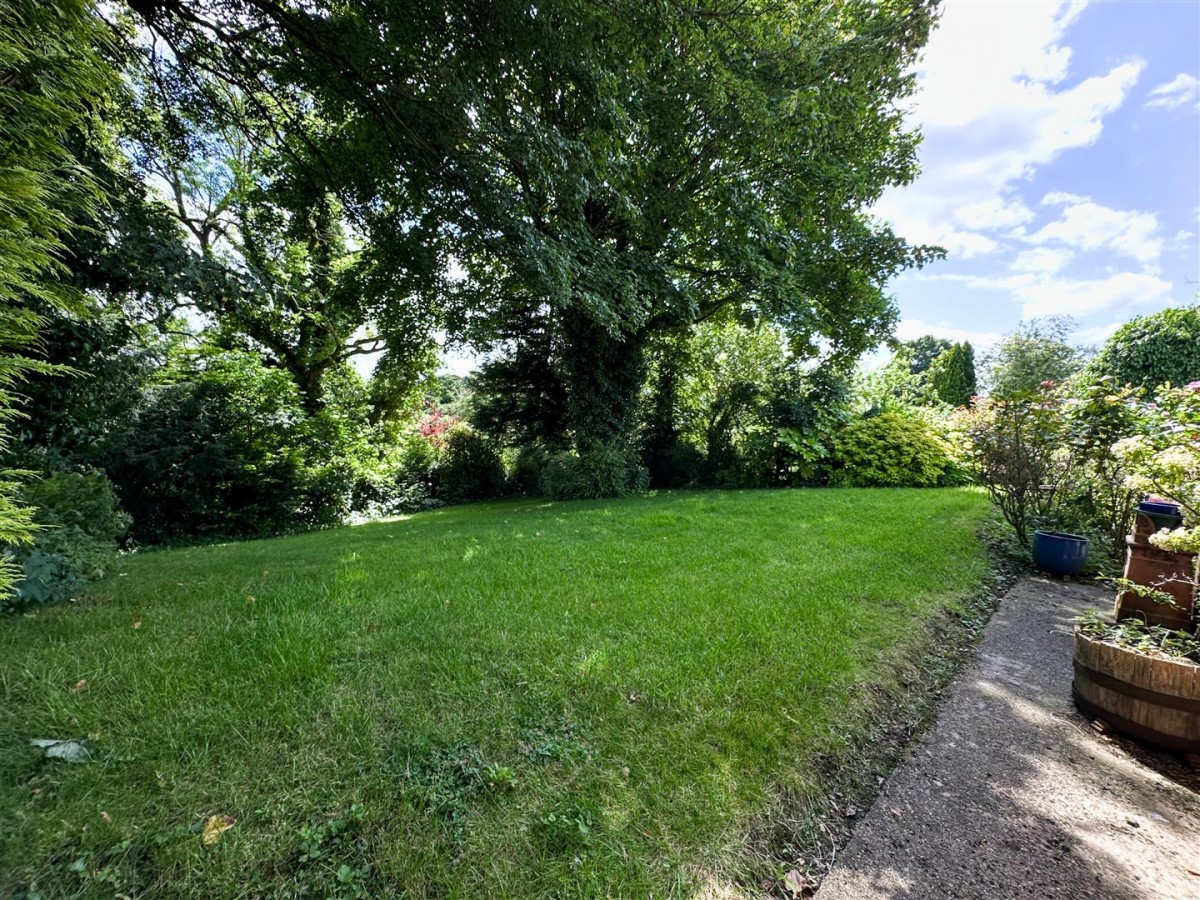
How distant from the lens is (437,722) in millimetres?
1977

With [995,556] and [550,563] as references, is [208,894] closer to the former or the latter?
[550,563]

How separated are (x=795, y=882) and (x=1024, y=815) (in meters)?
1.06

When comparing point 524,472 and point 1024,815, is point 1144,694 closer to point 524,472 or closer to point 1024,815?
point 1024,815

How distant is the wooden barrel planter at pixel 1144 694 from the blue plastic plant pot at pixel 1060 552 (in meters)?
3.12

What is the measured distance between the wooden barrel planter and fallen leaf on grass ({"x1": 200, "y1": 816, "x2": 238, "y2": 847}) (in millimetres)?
3913

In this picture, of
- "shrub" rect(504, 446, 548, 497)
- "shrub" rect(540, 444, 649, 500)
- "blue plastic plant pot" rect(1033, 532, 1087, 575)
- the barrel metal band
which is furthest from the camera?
"shrub" rect(504, 446, 548, 497)

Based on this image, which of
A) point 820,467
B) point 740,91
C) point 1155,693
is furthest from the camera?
point 820,467

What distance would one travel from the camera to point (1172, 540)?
2314 mm

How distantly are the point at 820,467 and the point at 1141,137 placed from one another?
6586mm

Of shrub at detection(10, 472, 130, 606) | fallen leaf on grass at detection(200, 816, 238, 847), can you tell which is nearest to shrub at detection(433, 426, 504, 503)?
shrub at detection(10, 472, 130, 606)

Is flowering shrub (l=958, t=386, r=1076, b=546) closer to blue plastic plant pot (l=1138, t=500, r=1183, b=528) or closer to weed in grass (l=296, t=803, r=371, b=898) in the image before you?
blue plastic plant pot (l=1138, t=500, r=1183, b=528)

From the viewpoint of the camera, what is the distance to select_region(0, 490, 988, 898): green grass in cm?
138

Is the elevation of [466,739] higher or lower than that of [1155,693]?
lower

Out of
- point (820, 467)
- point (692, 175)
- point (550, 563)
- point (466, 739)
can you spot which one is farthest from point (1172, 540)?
point (820, 467)
